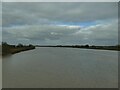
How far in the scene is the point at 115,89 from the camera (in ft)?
26.9

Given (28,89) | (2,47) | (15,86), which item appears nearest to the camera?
(28,89)

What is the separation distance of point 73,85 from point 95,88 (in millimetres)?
1032

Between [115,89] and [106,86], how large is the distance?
0.81m

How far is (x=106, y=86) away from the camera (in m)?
8.97

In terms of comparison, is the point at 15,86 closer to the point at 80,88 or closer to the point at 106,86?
the point at 80,88

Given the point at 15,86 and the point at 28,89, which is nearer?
the point at 28,89

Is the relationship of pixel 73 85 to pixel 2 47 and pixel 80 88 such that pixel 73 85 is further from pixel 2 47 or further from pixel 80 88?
pixel 2 47

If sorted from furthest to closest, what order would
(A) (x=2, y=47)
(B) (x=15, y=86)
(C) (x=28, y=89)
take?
1. (A) (x=2, y=47)
2. (B) (x=15, y=86)
3. (C) (x=28, y=89)

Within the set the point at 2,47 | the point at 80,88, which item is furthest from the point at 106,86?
the point at 2,47

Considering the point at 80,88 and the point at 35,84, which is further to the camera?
the point at 35,84

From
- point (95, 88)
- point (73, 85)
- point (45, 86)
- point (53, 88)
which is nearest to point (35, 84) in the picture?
point (45, 86)

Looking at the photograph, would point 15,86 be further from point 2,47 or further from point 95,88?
point 2,47

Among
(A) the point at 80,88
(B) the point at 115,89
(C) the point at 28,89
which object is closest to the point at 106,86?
(B) the point at 115,89

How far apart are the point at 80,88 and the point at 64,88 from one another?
0.69 m
